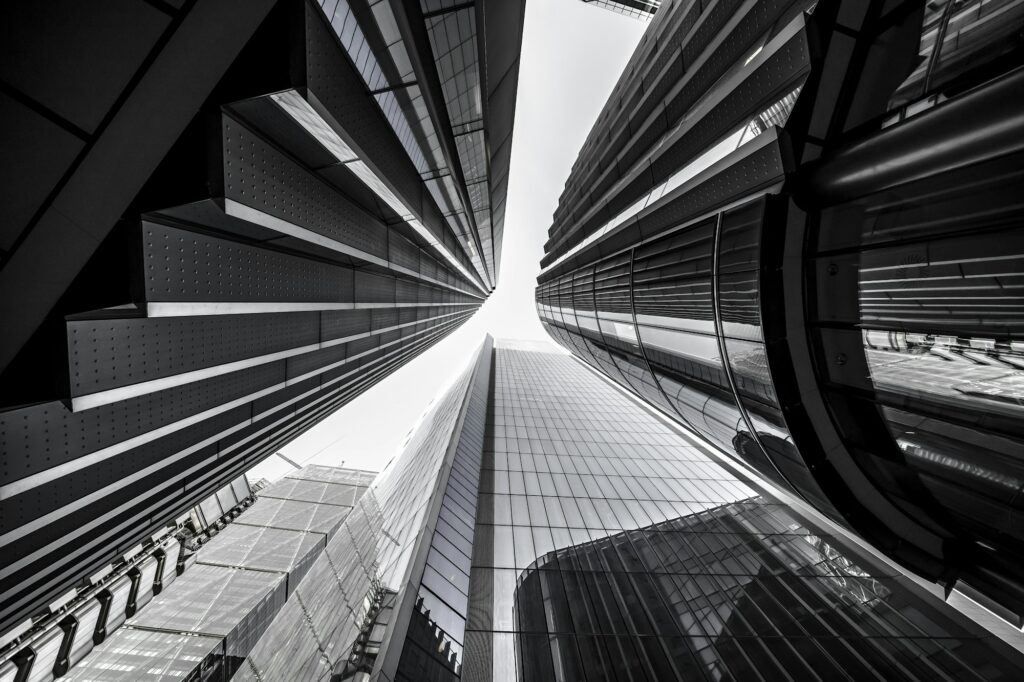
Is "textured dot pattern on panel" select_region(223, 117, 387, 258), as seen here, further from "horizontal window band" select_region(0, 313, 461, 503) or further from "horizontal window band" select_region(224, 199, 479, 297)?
"horizontal window band" select_region(0, 313, 461, 503)

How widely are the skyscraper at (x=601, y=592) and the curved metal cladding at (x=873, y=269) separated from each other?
5.73 m

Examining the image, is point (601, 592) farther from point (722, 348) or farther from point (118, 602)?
point (118, 602)

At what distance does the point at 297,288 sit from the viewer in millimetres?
6836

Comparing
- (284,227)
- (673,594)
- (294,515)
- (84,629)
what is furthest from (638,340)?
(294,515)

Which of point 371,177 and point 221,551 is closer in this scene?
point 371,177

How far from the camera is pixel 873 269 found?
183 inches

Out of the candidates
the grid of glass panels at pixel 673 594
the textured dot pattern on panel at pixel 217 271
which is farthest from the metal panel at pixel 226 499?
the textured dot pattern on panel at pixel 217 271

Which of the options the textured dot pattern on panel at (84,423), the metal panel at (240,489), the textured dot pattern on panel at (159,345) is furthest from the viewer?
the metal panel at (240,489)

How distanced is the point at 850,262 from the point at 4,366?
986 cm

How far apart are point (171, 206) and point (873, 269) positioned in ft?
27.6

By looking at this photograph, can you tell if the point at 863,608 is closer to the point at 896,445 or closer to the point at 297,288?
the point at 896,445

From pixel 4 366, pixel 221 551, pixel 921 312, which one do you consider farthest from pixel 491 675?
pixel 221 551

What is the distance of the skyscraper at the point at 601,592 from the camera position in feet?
28.4

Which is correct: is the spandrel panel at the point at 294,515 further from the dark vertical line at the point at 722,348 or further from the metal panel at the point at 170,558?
the dark vertical line at the point at 722,348
